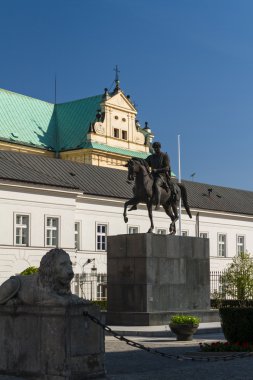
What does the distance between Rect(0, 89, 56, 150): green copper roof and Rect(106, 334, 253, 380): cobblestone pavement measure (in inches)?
2179

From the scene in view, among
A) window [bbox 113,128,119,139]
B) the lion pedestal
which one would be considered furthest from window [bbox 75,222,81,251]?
the lion pedestal

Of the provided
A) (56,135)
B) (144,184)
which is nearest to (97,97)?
(56,135)

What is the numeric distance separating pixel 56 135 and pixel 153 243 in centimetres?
5426

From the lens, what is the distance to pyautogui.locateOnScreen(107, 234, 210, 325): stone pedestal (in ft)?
85.1

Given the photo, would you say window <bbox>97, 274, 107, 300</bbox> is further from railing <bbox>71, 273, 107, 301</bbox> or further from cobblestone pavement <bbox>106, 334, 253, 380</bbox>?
cobblestone pavement <bbox>106, 334, 253, 380</bbox>

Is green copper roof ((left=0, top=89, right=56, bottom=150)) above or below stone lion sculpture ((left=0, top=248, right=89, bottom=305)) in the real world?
above

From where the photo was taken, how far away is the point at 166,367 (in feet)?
45.4

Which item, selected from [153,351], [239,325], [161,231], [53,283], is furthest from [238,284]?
[53,283]

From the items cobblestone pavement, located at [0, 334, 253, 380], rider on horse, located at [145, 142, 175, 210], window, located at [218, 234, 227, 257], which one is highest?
rider on horse, located at [145, 142, 175, 210]

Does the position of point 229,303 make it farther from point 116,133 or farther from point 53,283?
point 116,133

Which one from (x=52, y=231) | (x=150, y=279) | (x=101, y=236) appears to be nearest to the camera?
(x=150, y=279)

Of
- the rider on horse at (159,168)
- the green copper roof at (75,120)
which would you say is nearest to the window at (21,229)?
the rider on horse at (159,168)

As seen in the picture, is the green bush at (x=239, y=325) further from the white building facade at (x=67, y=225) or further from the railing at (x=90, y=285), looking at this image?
the railing at (x=90, y=285)

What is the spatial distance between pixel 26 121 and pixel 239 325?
61205 mm
